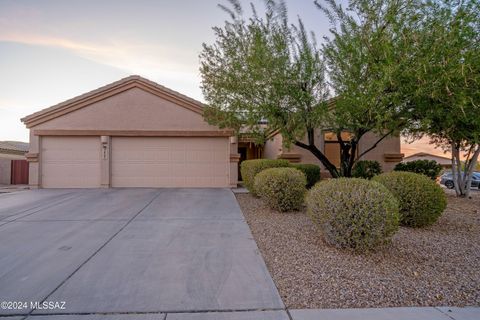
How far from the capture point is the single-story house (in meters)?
12.6

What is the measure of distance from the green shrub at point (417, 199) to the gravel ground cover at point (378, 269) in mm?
261

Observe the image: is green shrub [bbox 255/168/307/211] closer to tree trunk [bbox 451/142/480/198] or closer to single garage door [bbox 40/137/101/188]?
Answer: tree trunk [bbox 451/142/480/198]

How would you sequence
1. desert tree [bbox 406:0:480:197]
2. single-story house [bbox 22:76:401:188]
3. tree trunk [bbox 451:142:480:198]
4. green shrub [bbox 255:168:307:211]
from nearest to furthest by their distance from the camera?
desert tree [bbox 406:0:480:197]
green shrub [bbox 255:168:307:211]
tree trunk [bbox 451:142:480:198]
single-story house [bbox 22:76:401:188]

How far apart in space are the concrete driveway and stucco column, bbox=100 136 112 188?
468 centimetres

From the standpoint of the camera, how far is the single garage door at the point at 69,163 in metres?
12.6

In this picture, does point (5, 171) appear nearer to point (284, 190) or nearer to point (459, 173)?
point (284, 190)

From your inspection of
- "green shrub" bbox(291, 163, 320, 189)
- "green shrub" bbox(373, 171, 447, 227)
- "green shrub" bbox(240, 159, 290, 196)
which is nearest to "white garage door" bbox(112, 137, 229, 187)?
"green shrub" bbox(240, 159, 290, 196)

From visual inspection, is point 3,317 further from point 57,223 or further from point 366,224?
point 366,224

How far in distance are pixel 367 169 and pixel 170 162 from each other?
9.60 m

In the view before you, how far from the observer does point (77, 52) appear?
38.6ft

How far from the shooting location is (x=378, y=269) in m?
3.92

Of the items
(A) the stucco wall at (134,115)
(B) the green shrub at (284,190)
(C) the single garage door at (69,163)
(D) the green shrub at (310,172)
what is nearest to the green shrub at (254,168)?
(D) the green shrub at (310,172)

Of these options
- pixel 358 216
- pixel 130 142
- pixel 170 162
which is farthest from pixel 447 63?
pixel 130 142

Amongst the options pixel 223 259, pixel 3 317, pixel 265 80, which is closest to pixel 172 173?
pixel 265 80
